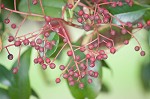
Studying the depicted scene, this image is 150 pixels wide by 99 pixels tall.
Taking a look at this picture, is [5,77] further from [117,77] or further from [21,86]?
[117,77]

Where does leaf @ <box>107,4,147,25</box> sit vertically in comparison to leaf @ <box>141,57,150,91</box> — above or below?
above

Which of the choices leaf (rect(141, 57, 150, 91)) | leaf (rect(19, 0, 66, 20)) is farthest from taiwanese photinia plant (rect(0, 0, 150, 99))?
leaf (rect(141, 57, 150, 91))

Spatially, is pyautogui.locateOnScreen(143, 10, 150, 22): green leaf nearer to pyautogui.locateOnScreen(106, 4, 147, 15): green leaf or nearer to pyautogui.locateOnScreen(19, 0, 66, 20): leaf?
pyautogui.locateOnScreen(106, 4, 147, 15): green leaf

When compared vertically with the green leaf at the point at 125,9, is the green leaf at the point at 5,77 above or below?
below

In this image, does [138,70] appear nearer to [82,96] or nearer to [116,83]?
[116,83]

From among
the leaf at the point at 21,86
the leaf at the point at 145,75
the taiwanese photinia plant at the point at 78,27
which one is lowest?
the leaf at the point at 145,75

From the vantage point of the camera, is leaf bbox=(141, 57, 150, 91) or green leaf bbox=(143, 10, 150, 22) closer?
green leaf bbox=(143, 10, 150, 22)

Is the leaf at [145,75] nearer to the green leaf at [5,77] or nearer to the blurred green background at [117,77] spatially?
the blurred green background at [117,77]

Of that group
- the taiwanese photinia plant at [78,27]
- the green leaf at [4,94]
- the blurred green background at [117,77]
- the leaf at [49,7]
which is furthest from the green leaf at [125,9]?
the green leaf at [4,94]
